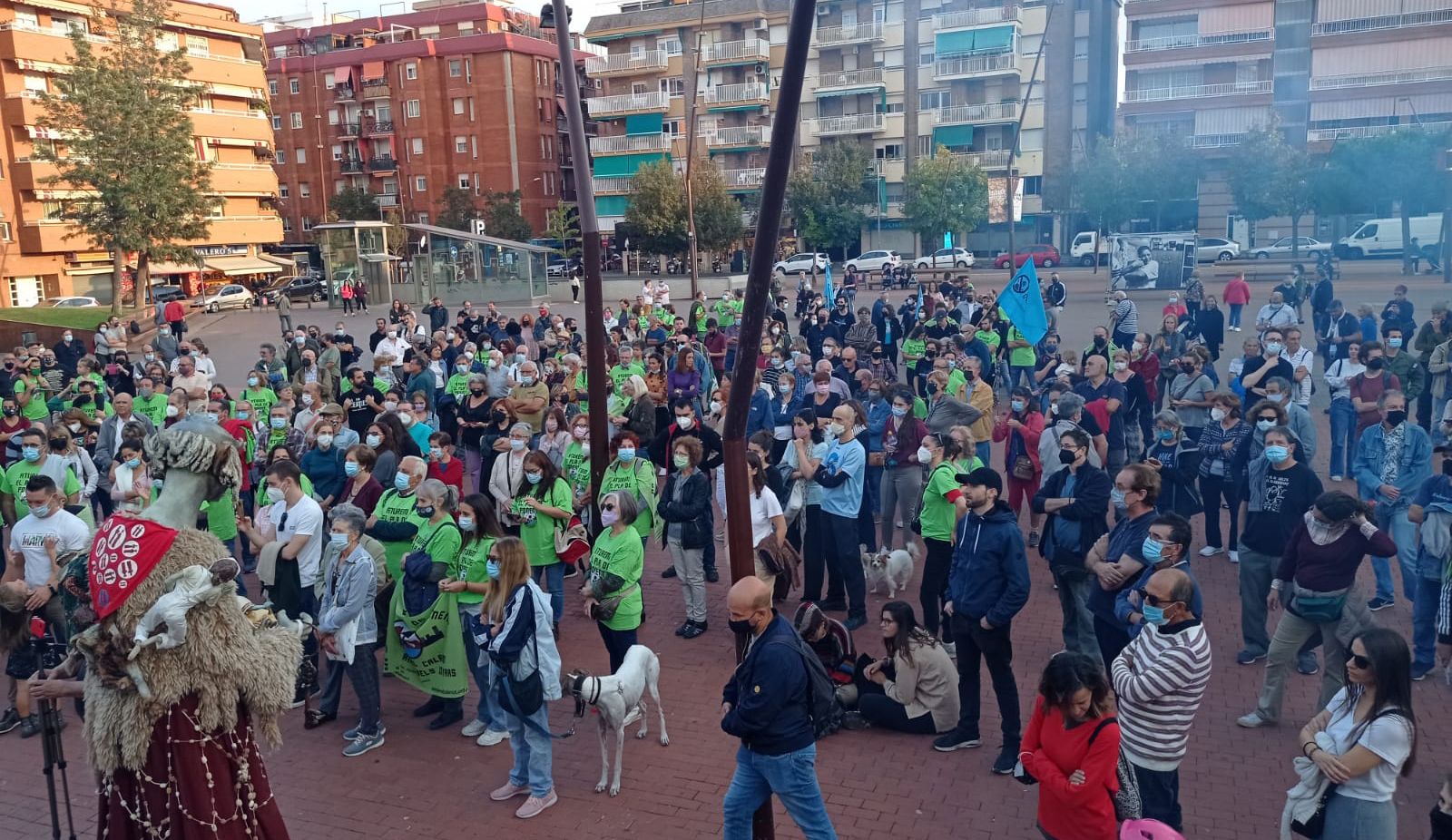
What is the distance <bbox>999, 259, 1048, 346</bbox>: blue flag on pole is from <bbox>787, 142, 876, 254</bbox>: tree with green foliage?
39859 mm

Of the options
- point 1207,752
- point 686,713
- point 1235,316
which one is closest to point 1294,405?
point 1207,752

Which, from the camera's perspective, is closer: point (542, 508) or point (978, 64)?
point (542, 508)

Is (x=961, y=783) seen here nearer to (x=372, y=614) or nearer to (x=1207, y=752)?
(x=1207, y=752)

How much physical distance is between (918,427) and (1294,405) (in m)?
3.26

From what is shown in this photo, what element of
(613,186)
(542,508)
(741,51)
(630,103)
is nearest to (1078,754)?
(542,508)

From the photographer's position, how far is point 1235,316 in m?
25.8

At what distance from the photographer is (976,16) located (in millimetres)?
47656

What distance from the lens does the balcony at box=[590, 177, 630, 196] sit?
63625 mm

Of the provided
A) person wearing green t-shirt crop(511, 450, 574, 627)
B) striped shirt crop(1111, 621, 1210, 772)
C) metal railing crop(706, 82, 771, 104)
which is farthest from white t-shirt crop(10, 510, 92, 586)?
metal railing crop(706, 82, 771, 104)

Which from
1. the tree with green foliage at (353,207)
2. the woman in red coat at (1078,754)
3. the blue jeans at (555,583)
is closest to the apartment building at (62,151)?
the tree with green foliage at (353,207)

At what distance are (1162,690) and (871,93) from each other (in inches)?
2192

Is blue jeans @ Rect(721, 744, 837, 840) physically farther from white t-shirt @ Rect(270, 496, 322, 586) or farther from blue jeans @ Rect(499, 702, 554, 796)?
white t-shirt @ Rect(270, 496, 322, 586)

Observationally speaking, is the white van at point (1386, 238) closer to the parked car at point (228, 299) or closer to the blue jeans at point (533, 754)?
the parked car at point (228, 299)

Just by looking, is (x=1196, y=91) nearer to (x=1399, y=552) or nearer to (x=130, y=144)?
(x=130, y=144)
